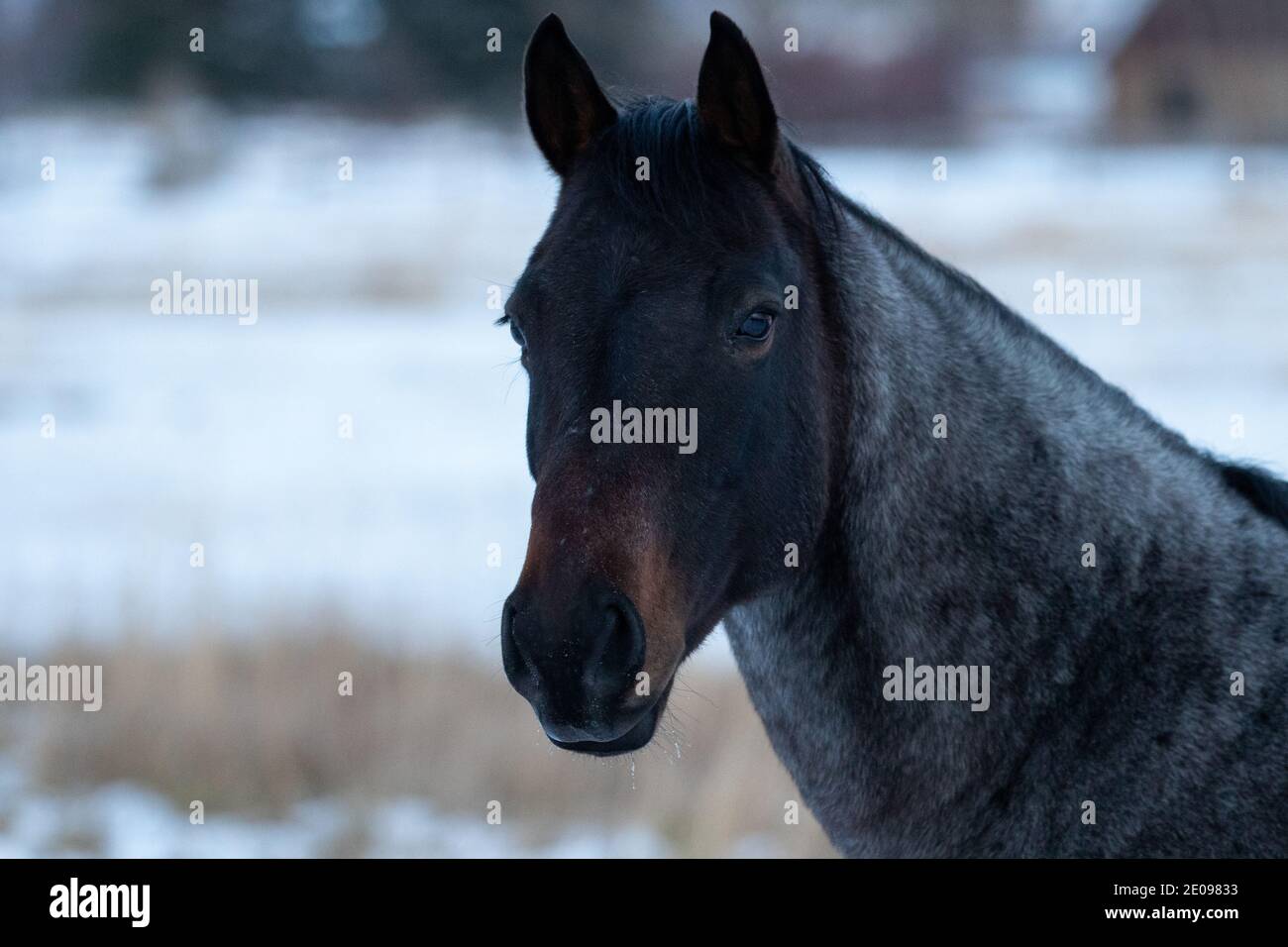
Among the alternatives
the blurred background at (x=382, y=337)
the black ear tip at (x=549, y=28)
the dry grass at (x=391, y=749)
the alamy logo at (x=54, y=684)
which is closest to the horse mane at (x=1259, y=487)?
the blurred background at (x=382, y=337)

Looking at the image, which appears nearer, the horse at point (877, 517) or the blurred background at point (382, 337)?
the horse at point (877, 517)

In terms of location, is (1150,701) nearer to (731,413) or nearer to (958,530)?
(958,530)

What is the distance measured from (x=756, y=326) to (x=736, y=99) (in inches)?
23.8

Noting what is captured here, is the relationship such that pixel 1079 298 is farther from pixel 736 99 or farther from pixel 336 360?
pixel 336 360

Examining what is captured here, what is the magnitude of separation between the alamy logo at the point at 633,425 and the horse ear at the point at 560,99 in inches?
37.2

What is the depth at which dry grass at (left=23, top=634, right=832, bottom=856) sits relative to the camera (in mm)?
6609

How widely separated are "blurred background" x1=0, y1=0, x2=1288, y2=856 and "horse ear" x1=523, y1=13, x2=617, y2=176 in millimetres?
783

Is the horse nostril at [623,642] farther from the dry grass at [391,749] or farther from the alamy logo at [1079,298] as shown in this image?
the dry grass at [391,749]

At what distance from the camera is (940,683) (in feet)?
10.00

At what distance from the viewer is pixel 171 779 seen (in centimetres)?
687
